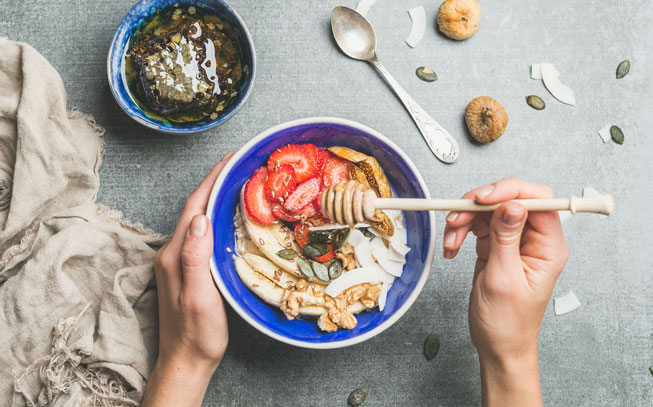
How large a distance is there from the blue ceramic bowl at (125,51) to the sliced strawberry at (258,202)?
0.53ft

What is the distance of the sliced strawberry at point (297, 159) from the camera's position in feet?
3.45

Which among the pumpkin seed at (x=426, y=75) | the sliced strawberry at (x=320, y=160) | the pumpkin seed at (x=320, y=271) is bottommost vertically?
the pumpkin seed at (x=320, y=271)

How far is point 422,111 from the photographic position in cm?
122

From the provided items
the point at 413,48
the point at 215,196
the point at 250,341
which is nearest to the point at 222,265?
the point at 215,196

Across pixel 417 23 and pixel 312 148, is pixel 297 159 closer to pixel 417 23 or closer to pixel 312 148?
pixel 312 148

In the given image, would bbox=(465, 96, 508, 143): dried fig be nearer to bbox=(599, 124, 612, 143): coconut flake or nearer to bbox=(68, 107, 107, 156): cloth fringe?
bbox=(599, 124, 612, 143): coconut flake

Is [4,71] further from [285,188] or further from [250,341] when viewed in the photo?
[250,341]

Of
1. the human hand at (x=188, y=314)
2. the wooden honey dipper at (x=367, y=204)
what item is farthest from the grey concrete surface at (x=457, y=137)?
the wooden honey dipper at (x=367, y=204)

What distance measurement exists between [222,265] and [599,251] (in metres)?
0.93

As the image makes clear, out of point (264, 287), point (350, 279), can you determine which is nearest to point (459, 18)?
point (350, 279)

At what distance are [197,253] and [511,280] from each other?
1.98 feet

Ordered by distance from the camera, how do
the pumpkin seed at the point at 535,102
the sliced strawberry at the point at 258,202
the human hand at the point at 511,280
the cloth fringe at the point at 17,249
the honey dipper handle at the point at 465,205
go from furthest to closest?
the pumpkin seed at the point at 535,102 < the cloth fringe at the point at 17,249 < the sliced strawberry at the point at 258,202 < the human hand at the point at 511,280 < the honey dipper handle at the point at 465,205

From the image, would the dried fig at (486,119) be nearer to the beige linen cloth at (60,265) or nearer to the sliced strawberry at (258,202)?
the sliced strawberry at (258,202)

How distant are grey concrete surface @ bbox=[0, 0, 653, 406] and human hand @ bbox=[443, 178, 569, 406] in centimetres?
15
